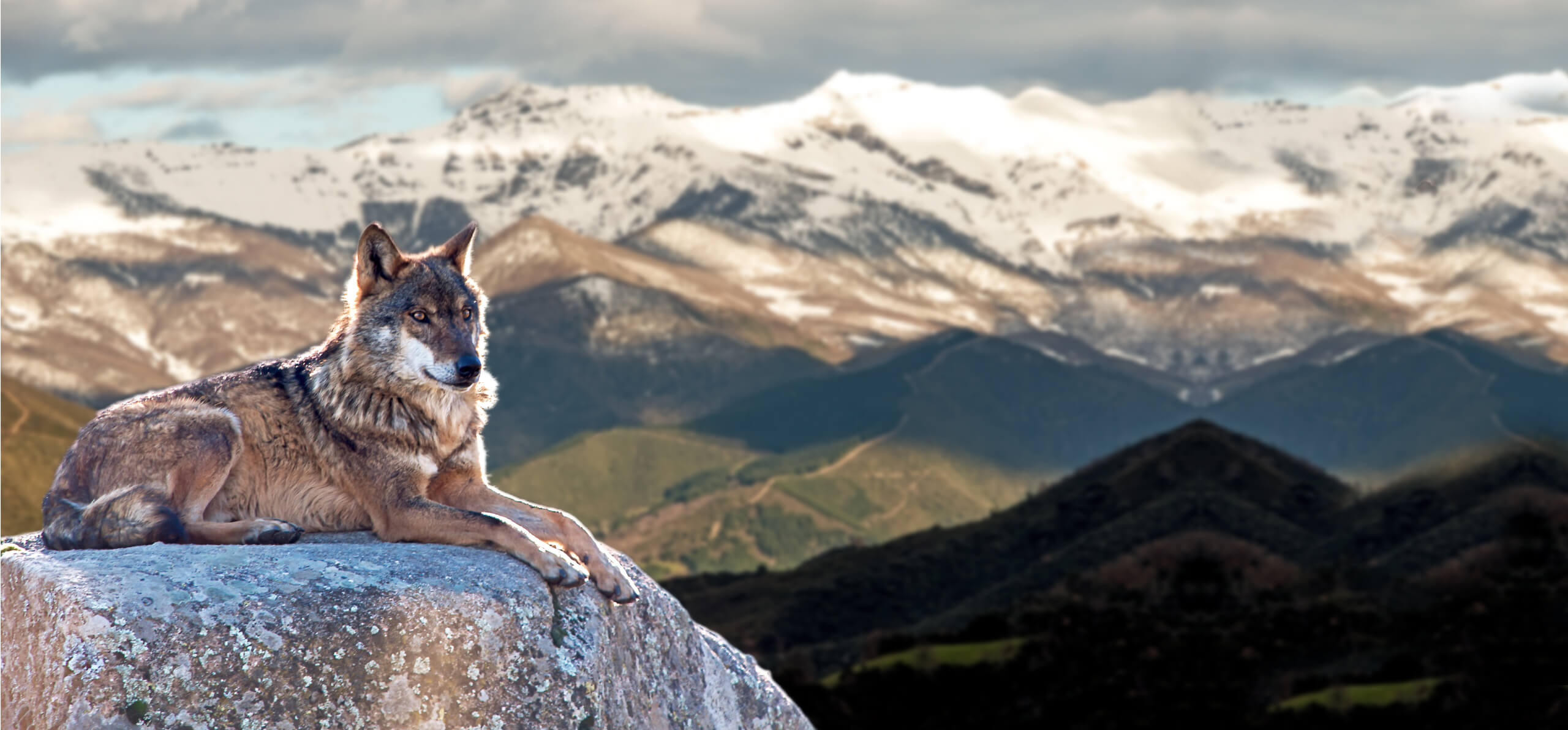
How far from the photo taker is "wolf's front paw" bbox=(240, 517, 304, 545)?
13.3 m

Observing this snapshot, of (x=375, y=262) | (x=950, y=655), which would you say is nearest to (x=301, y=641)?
(x=375, y=262)

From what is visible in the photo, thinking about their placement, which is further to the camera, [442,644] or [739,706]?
[739,706]

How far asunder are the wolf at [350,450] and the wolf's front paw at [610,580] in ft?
0.05

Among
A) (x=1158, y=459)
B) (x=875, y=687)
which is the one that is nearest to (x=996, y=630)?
(x=875, y=687)

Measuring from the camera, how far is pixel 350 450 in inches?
557

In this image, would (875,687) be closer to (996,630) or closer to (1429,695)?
(996,630)

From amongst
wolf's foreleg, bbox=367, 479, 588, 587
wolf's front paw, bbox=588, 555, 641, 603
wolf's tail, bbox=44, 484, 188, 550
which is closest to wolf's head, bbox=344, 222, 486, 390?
wolf's foreleg, bbox=367, 479, 588, 587

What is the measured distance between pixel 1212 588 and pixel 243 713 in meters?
30.3

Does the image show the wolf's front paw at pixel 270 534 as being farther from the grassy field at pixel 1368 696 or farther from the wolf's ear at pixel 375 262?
the grassy field at pixel 1368 696

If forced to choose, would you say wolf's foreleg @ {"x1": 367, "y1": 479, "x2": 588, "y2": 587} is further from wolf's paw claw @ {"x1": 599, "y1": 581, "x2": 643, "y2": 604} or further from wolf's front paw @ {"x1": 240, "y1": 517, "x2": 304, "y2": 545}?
wolf's front paw @ {"x1": 240, "y1": 517, "x2": 304, "y2": 545}

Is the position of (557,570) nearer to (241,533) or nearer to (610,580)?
(610,580)

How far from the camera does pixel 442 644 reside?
39.6 feet

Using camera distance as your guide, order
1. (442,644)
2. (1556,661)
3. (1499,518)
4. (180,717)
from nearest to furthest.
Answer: (180,717) → (442,644) → (1556,661) → (1499,518)

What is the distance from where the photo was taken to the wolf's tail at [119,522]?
42.6 ft
